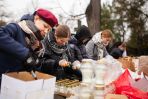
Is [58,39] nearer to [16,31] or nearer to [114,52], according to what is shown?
[16,31]

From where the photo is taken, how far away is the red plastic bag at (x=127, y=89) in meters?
2.29

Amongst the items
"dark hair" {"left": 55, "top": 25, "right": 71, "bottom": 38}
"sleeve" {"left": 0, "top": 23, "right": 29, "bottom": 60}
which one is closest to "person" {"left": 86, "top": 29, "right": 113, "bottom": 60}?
"dark hair" {"left": 55, "top": 25, "right": 71, "bottom": 38}

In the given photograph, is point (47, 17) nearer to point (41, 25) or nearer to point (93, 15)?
→ point (41, 25)

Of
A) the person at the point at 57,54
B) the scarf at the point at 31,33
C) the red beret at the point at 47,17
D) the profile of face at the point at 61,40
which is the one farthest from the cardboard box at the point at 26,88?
the profile of face at the point at 61,40

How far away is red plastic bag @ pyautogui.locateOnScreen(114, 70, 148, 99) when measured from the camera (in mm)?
2289

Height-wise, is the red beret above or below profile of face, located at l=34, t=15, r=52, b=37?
above

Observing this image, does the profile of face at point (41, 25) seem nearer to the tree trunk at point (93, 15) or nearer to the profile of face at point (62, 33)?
the profile of face at point (62, 33)

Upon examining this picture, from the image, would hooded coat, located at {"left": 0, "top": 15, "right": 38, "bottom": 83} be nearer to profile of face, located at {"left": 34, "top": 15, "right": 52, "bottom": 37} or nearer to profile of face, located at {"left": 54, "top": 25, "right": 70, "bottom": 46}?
profile of face, located at {"left": 34, "top": 15, "right": 52, "bottom": 37}

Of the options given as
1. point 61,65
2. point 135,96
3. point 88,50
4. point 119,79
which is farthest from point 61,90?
point 88,50

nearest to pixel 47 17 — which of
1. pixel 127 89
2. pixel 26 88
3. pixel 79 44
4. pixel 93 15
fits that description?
pixel 26 88

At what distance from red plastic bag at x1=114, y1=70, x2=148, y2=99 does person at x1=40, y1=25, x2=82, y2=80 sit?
852mm

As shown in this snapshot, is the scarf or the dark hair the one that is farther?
the dark hair

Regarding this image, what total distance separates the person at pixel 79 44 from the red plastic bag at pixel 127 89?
4.43ft

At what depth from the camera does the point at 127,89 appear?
2363 millimetres
